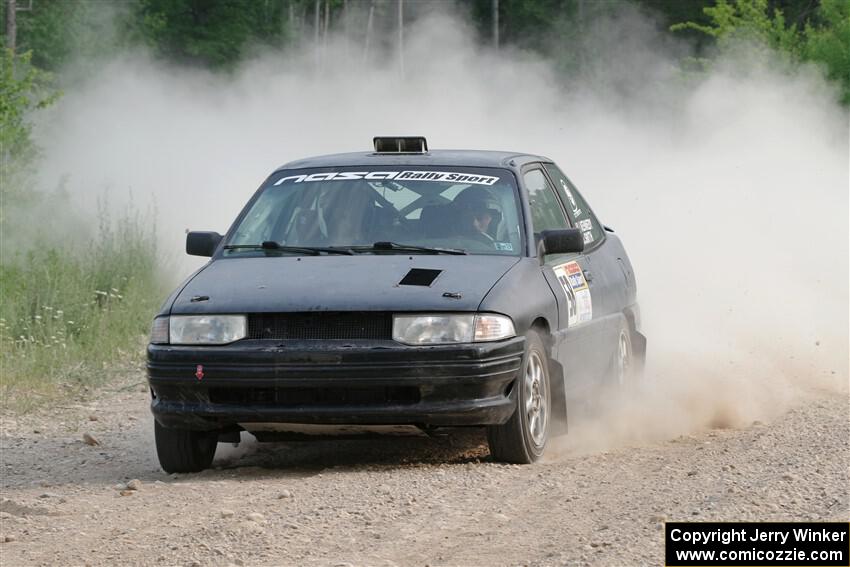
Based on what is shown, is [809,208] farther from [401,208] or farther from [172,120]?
[172,120]

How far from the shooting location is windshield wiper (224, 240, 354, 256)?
8134 mm

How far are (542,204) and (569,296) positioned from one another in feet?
2.31

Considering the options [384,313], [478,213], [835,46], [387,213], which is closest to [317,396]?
[384,313]

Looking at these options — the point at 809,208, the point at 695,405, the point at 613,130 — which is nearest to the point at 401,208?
the point at 695,405

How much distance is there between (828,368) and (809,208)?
23.0ft

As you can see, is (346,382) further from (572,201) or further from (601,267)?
(572,201)

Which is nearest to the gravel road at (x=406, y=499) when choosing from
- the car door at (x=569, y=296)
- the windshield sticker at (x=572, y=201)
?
the car door at (x=569, y=296)

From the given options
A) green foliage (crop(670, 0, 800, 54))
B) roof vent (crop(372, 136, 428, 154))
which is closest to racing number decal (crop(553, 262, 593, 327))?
roof vent (crop(372, 136, 428, 154))

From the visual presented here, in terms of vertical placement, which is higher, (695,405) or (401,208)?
(401,208)

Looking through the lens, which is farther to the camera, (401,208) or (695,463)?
(401,208)

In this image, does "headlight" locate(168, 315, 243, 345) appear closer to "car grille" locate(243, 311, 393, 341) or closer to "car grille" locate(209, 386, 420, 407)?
"car grille" locate(243, 311, 393, 341)

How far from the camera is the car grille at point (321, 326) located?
7.25 m

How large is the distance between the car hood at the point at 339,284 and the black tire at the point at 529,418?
0.44m

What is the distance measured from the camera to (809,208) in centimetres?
1892
